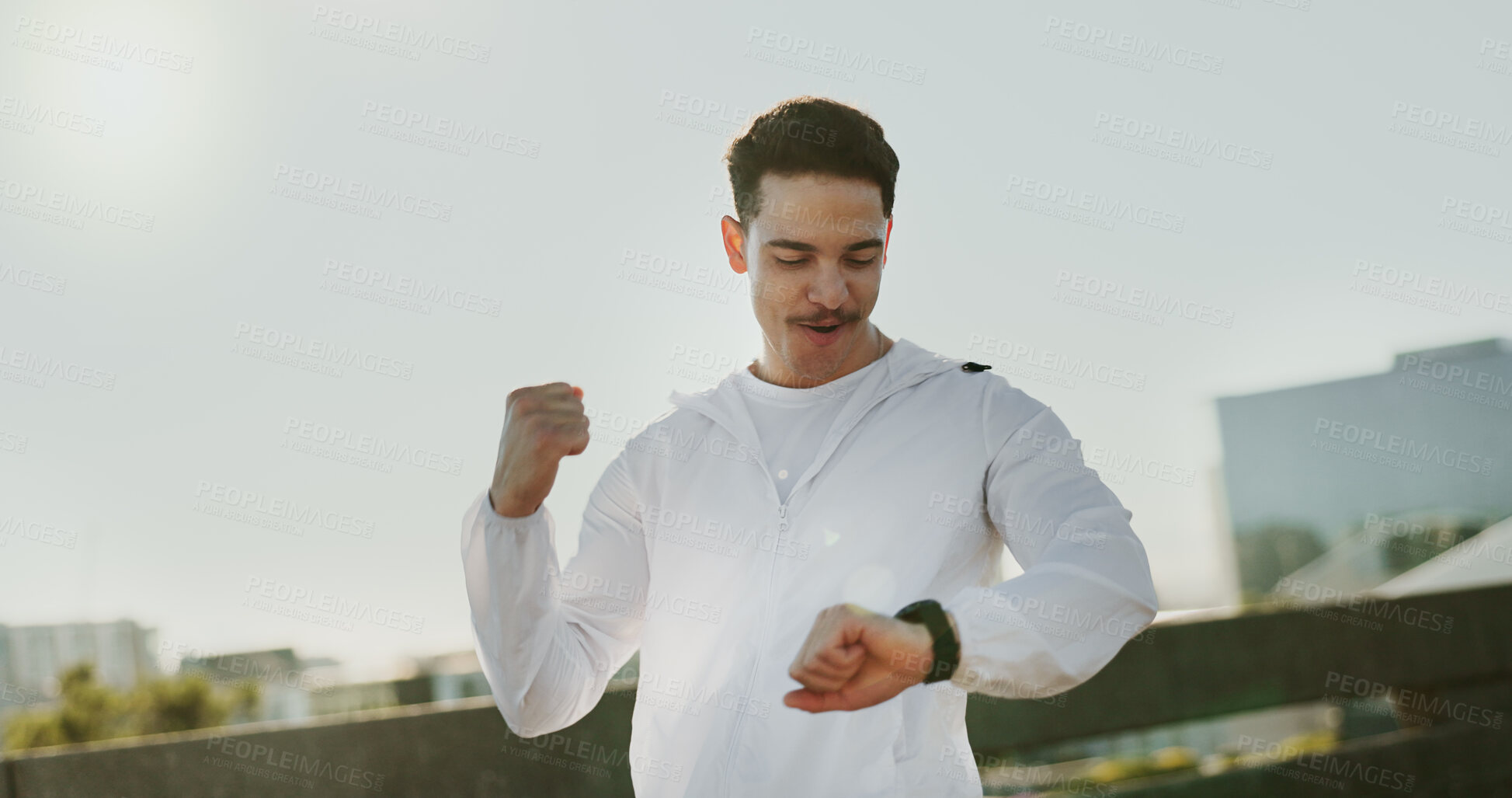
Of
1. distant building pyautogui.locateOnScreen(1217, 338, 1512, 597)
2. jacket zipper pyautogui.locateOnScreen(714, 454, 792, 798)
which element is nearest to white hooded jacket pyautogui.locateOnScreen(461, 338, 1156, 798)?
jacket zipper pyautogui.locateOnScreen(714, 454, 792, 798)

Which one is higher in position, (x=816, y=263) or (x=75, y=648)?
(x=816, y=263)

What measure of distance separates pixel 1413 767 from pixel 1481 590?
91 cm

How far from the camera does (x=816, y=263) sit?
1795 millimetres

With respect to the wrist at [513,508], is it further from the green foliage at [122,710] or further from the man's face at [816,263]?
the green foliage at [122,710]

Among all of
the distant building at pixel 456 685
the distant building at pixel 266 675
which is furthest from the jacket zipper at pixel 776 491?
the distant building at pixel 266 675

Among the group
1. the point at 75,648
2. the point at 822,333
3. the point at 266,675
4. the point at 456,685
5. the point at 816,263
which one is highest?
the point at 816,263

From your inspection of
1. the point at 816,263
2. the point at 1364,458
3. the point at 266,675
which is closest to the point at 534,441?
the point at 816,263

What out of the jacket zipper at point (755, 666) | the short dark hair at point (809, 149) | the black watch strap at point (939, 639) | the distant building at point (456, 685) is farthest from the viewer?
the distant building at point (456, 685)

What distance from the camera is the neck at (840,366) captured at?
196 cm

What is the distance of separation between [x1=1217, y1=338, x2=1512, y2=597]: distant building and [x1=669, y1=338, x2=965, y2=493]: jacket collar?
139 inches

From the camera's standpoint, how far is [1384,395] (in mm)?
54750

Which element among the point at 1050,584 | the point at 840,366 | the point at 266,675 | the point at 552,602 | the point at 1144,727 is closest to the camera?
the point at 1050,584

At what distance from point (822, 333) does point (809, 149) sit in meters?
0.32

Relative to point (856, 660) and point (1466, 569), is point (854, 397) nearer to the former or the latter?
point (856, 660)
